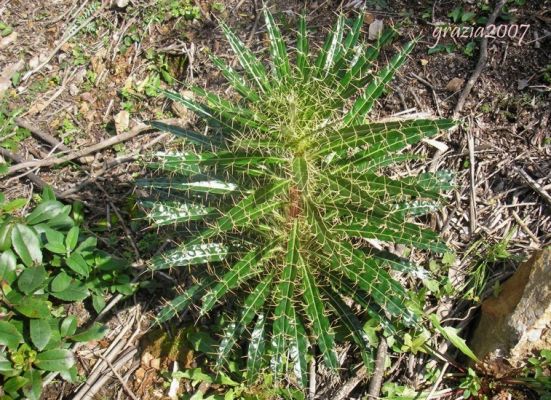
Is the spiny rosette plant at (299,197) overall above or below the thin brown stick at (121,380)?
above

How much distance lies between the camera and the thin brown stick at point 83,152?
10.7 feet

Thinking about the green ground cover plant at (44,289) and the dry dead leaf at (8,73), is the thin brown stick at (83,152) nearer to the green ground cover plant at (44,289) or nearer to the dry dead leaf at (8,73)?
the green ground cover plant at (44,289)

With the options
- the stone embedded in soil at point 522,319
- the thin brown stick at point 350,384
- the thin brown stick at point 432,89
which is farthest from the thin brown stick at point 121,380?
the thin brown stick at point 432,89

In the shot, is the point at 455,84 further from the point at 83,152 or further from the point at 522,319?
the point at 83,152

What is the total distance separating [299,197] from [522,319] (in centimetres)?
110

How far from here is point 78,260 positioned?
2.77 m

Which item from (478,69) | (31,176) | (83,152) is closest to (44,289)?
(31,176)

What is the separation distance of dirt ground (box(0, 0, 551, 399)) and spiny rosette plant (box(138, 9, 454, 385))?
1.59 feet

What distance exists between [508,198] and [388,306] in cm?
112

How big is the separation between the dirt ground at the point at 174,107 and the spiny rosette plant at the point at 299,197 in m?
0.48

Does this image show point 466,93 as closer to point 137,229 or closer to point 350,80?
point 350,80

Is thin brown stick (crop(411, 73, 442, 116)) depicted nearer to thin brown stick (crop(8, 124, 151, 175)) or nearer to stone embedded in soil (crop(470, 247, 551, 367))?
stone embedded in soil (crop(470, 247, 551, 367))

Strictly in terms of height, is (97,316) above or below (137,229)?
below

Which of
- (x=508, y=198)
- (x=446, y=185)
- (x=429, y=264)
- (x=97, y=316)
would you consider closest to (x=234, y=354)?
(x=97, y=316)
